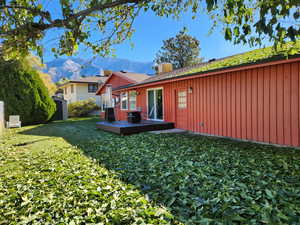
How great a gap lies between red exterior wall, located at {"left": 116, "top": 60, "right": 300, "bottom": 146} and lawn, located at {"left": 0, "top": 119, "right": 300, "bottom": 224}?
2.49 feet

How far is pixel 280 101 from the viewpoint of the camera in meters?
5.06

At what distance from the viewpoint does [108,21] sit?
4.28 metres

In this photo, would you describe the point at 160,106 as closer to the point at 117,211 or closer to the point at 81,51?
the point at 81,51

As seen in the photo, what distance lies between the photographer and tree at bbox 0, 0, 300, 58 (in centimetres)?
214

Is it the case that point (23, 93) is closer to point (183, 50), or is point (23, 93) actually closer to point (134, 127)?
point (134, 127)

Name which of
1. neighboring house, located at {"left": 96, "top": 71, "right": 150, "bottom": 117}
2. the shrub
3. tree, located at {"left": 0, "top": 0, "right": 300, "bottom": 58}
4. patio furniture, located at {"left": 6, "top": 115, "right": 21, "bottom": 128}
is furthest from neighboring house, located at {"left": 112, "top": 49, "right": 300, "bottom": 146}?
the shrub

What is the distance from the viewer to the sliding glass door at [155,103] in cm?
993

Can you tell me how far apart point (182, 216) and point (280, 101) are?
4.59 meters

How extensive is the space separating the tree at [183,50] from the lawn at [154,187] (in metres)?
22.2

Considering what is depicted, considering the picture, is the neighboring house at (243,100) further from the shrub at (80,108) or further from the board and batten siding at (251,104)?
the shrub at (80,108)

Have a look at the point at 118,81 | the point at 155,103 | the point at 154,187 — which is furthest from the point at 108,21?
the point at 118,81

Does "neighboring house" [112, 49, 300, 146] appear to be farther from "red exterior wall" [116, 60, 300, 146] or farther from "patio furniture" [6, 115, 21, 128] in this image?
"patio furniture" [6, 115, 21, 128]

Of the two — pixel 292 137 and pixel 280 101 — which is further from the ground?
pixel 280 101

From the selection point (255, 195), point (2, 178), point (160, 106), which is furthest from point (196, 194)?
point (160, 106)
